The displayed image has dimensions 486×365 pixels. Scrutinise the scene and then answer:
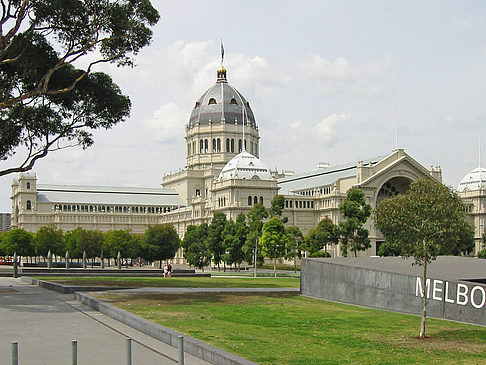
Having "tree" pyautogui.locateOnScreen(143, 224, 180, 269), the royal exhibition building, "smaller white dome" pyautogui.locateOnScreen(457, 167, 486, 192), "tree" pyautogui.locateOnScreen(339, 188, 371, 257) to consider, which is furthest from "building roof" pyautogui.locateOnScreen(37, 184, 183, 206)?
"tree" pyautogui.locateOnScreen(339, 188, 371, 257)

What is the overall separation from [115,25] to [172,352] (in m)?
24.7

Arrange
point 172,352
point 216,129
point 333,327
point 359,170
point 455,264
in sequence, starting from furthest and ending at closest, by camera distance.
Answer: point 216,129 → point 359,170 → point 455,264 → point 333,327 → point 172,352

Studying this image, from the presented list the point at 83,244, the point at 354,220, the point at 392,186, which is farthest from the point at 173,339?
the point at 392,186

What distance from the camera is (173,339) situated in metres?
20.9

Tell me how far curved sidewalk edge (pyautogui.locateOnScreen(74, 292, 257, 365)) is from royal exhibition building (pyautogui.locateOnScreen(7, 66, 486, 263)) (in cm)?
10082

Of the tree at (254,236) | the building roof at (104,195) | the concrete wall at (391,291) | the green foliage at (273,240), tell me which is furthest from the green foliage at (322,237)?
the building roof at (104,195)

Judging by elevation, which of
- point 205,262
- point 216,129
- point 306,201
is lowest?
point 205,262

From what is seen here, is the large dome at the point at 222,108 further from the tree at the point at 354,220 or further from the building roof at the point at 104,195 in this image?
the tree at the point at 354,220

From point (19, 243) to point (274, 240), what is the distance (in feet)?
195

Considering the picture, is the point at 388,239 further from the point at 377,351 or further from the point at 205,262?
the point at 205,262

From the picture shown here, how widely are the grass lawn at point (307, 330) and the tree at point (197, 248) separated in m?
70.4

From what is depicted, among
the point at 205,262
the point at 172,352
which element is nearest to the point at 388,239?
the point at 172,352

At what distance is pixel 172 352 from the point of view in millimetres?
19984

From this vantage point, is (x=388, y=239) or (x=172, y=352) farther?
(x=388, y=239)
